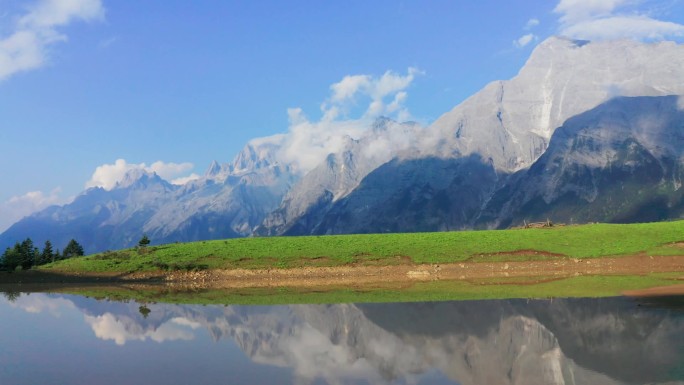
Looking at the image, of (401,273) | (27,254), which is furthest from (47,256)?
(401,273)

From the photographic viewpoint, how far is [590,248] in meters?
77.9

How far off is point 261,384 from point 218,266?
60.6 metres

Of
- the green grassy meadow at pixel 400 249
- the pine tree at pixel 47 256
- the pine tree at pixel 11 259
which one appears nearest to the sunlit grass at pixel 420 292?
the green grassy meadow at pixel 400 249

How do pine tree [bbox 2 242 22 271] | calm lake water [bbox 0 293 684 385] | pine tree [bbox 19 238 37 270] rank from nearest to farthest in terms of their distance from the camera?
1. calm lake water [bbox 0 293 684 385]
2. pine tree [bbox 2 242 22 271]
3. pine tree [bbox 19 238 37 270]

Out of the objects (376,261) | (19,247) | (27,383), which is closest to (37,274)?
(19,247)

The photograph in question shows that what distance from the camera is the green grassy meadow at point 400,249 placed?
254ft

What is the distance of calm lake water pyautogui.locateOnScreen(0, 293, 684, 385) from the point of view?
24484 mm

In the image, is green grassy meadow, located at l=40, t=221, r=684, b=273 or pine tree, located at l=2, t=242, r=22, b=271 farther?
pine tree, located at l=2, t=242, r=22, b=271

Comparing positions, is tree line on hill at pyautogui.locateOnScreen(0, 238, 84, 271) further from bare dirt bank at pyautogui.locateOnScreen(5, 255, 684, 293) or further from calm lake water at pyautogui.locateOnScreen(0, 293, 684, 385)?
calm lake water at pyautogui.locateOnScreen(0, 293, 684, 385)

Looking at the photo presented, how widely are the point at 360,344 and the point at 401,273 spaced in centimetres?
4432

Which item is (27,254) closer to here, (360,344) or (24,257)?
(24,257)

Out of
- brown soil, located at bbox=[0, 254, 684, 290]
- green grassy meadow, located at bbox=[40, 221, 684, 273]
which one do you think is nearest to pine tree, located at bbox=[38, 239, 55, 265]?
green grassy meadow, located at bbox=[40, 221, 684, 273]

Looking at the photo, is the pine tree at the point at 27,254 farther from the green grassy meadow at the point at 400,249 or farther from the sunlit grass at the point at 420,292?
the sunlit grass at the point at 420,292

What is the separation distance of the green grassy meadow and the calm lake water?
34.0 meters
